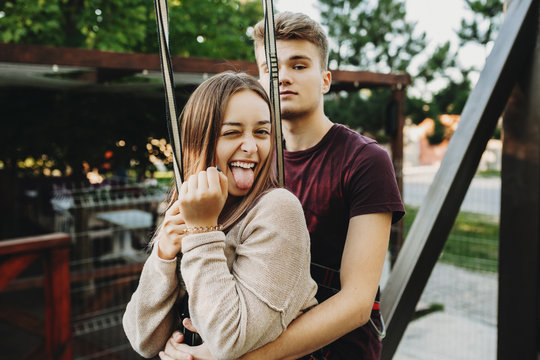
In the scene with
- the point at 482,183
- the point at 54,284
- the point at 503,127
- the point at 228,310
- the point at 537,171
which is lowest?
the point at 482,183

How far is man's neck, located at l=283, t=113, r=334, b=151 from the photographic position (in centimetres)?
121

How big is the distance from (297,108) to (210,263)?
1.79ft

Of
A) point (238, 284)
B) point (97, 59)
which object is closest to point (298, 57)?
point (238, 284)

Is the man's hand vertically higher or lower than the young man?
lower

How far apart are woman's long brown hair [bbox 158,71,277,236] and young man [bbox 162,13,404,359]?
0.64 ft

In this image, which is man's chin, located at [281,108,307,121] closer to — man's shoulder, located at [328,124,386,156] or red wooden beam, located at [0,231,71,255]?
man's shoulder, located at [328,124,386,156]

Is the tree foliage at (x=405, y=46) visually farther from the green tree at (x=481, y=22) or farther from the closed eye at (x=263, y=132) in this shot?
the closed eye at (x=263, y=132)

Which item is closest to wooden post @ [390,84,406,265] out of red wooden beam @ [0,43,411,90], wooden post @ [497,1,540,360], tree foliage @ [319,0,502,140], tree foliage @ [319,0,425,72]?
red wooden beam @ [0,43,411,90]

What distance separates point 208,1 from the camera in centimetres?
787

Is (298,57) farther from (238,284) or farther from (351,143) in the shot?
(238,284)

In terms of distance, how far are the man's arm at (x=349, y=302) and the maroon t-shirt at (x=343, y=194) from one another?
0.15 ft

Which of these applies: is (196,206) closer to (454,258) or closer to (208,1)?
(454,258)

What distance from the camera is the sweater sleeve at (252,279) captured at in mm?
763

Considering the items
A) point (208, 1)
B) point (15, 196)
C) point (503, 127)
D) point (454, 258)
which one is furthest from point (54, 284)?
point (208, 1)
